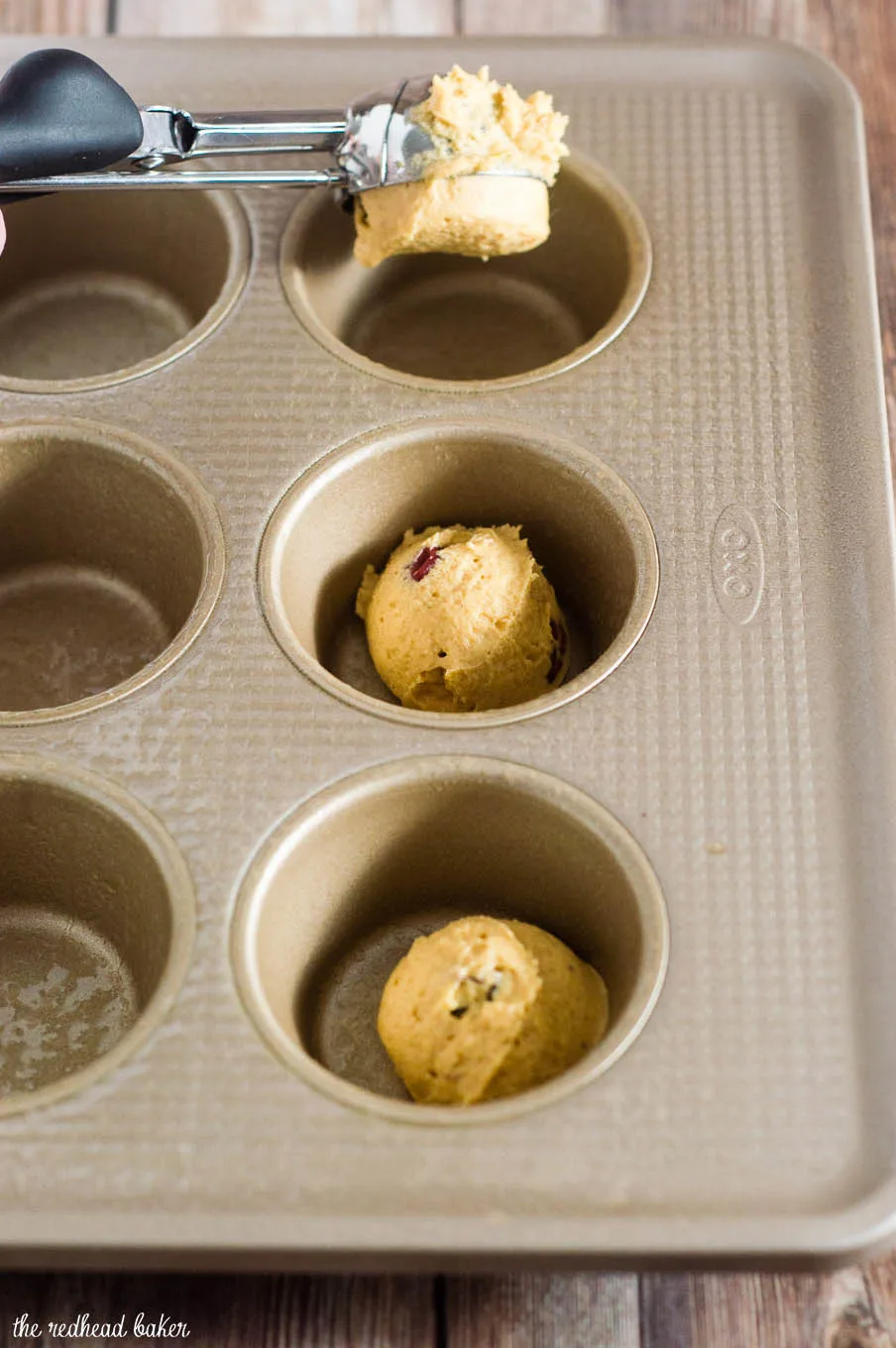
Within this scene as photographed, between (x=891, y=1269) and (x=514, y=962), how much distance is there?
1.08 ft

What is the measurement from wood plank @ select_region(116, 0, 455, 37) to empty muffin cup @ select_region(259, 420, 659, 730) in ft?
2.20

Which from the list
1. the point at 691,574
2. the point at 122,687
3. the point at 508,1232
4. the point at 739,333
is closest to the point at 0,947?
the point at 122,687

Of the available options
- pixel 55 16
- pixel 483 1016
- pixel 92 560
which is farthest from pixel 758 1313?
pixel 55 16

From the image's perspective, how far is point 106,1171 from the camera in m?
0.77

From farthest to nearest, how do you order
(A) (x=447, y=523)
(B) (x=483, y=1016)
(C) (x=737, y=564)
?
1. (A) (x=447, y=523)
2. (C) (x=737, y=564)
3. (B) (x=483, y=1016)

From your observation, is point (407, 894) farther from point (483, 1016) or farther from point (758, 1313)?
point (758, 1313)

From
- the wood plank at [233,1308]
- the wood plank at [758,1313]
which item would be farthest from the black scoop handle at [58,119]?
Answer: the wood plank at [758,1313]

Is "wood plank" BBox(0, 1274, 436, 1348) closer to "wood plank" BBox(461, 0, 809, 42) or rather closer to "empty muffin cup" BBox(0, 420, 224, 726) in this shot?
"empty muffin cup" BBox(0, 420, 224, 726)

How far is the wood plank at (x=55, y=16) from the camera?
1.44 meters

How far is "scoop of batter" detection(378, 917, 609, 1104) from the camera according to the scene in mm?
853

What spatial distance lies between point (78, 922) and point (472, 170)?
2.18 feet

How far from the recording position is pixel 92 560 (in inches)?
46.6

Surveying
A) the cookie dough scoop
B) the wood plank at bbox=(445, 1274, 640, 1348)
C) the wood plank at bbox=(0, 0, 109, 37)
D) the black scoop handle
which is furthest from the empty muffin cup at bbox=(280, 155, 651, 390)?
the wood plank at bbox=(445, 1274, 640, 1348)

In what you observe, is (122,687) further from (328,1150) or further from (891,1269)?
(891,1269)
